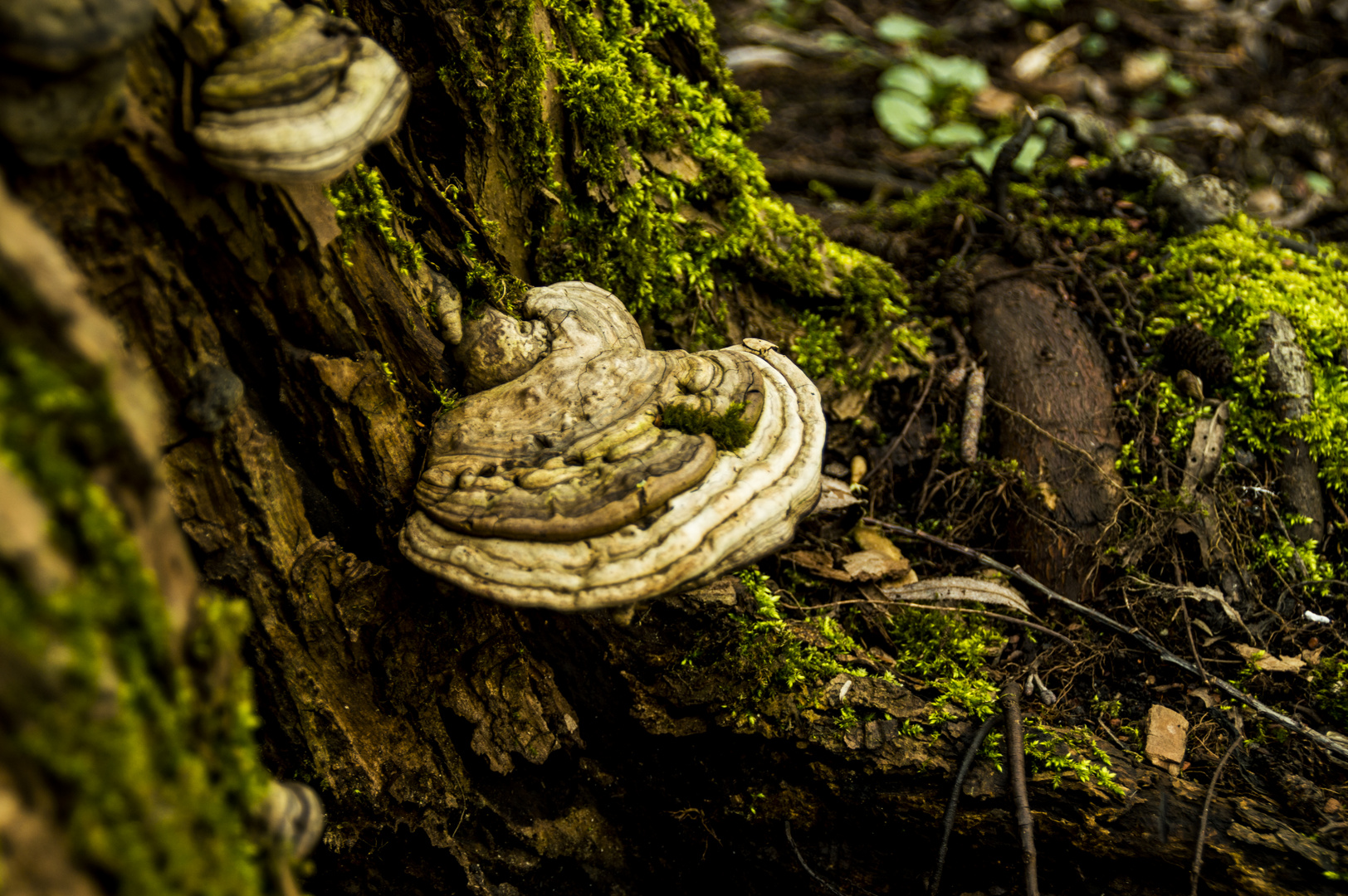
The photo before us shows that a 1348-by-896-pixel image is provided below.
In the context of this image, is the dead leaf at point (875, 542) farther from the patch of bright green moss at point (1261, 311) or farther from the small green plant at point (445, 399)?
the small green plant at point (445, 399)

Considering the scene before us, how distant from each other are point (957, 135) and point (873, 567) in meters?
4.99

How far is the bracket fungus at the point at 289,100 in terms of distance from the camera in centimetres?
165

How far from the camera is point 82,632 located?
1.11 meters

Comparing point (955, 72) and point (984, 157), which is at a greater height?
point (955, 72)

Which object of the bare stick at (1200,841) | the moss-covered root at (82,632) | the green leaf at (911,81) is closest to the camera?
the moss-covered root at (82,632)

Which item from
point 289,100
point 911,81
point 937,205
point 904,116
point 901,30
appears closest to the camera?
point 289,100

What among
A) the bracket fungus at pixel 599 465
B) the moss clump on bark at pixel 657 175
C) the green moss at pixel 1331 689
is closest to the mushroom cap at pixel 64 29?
the bracket fungus at pixel 599 465

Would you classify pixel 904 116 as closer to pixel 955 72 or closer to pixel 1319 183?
pixel 955 72

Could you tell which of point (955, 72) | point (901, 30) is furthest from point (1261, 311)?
point (901, 30)

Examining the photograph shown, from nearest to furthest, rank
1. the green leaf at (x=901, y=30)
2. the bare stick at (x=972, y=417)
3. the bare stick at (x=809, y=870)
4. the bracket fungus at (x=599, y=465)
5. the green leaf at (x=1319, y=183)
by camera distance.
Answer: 1. the bracket fungus at (x=599, y=465)
2. the bare stick at (x=809, y=870)
3. the bare stick at (x=972, y=417)
4. the green leaf at (x=1319, y=183)
5. the green leaf at (x=901, y=30)

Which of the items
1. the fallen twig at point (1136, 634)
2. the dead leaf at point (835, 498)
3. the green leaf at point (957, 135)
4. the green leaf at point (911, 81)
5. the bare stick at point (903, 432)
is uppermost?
the green leaf at point (911, 81)

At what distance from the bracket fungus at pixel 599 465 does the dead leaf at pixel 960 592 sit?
1278mm

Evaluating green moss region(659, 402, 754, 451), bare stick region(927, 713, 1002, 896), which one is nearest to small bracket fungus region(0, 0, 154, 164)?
green moss region(659, 402, 754, 451)

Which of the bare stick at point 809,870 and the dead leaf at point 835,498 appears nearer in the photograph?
the bare stick at point 809,870
